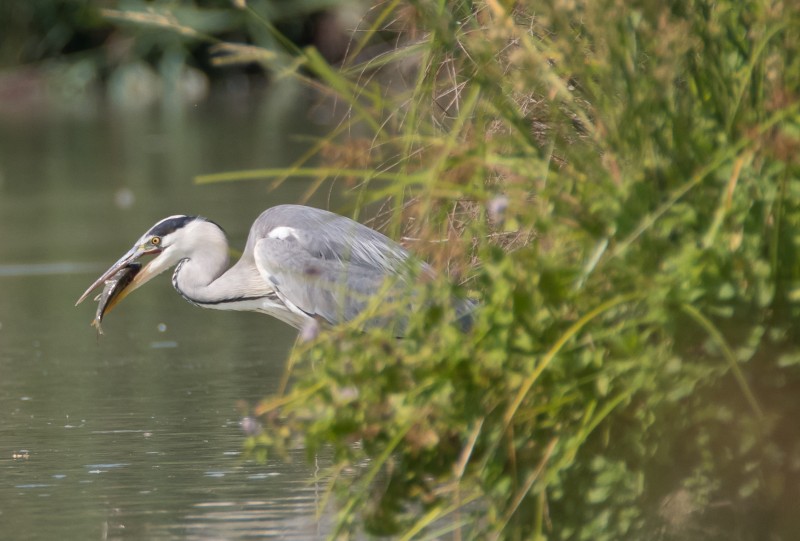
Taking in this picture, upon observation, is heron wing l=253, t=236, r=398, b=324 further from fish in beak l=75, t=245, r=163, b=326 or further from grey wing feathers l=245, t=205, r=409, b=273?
fish in beak l=75, t=245, r=163, b=326

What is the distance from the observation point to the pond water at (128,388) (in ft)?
18.2

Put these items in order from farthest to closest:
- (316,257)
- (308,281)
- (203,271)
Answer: (203,271)
(316,257)
(308,281)

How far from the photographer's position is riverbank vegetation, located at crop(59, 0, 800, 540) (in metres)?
4.04

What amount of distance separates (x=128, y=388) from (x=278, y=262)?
0.97 metres

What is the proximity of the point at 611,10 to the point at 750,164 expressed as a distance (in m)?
0.46

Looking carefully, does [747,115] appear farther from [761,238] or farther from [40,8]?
[40,8]

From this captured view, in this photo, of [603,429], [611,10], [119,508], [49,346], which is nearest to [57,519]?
[119,508]

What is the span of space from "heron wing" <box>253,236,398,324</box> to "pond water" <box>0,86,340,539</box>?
46cm

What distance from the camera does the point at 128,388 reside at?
7848 millimetres

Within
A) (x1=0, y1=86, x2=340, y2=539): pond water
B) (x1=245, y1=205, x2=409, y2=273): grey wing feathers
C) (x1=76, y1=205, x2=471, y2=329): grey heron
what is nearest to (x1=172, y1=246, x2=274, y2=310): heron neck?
(x1=76, y1=205, x2=471, y2=329): grey heron

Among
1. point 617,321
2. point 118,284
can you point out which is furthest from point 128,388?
point 617,321

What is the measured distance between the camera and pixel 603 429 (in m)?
4.22

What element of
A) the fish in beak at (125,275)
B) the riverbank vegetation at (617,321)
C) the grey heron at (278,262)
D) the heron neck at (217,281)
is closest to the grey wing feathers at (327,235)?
the grey heron at (278,262)

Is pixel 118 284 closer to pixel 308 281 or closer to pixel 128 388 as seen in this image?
pixel 128 388
